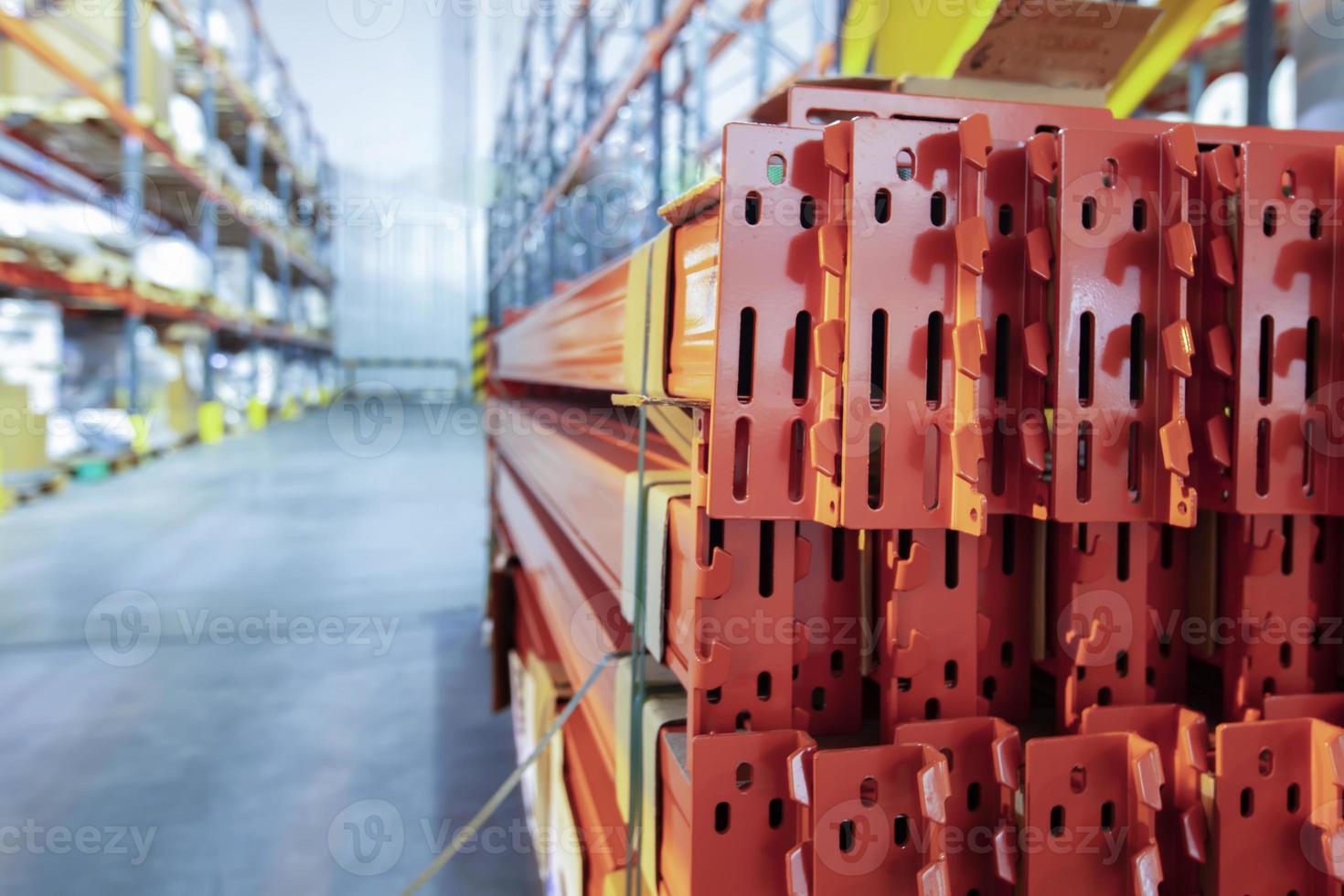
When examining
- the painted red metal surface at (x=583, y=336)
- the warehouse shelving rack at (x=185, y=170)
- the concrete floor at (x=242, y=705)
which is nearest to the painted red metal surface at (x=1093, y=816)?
the painted red metal surface at (x=583, y=336)

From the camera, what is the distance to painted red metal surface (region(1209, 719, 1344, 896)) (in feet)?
2.93

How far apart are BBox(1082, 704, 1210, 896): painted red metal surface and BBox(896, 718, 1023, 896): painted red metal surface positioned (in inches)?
4.4

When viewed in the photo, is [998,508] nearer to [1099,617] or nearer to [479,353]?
[1099,617]

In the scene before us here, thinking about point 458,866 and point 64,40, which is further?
point 64,40

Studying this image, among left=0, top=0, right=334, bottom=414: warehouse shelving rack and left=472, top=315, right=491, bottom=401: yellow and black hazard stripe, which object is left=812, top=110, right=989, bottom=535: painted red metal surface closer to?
left=472, top=315, right=491, bottom=401: yellow and black hazard stripe

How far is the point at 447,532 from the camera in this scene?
6262 millimetres

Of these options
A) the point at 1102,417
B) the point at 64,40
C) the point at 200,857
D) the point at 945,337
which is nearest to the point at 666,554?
the point at 945,337

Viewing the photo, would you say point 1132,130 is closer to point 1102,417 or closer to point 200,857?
point 1102,417

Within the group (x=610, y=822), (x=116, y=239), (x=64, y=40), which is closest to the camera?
(x=610, y=822)

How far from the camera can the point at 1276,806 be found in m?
0.91

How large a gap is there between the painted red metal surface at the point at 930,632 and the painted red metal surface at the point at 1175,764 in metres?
0.15

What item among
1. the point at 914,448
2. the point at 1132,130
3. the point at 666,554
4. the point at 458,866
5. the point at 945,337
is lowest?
the point at 458,866

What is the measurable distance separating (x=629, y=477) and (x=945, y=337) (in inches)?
19.9

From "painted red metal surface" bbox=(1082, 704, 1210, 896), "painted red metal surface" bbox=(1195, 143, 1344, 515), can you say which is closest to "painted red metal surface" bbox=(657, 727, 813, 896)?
"painted red metal surface" bbox=(1082, 704, 1210, 896)
